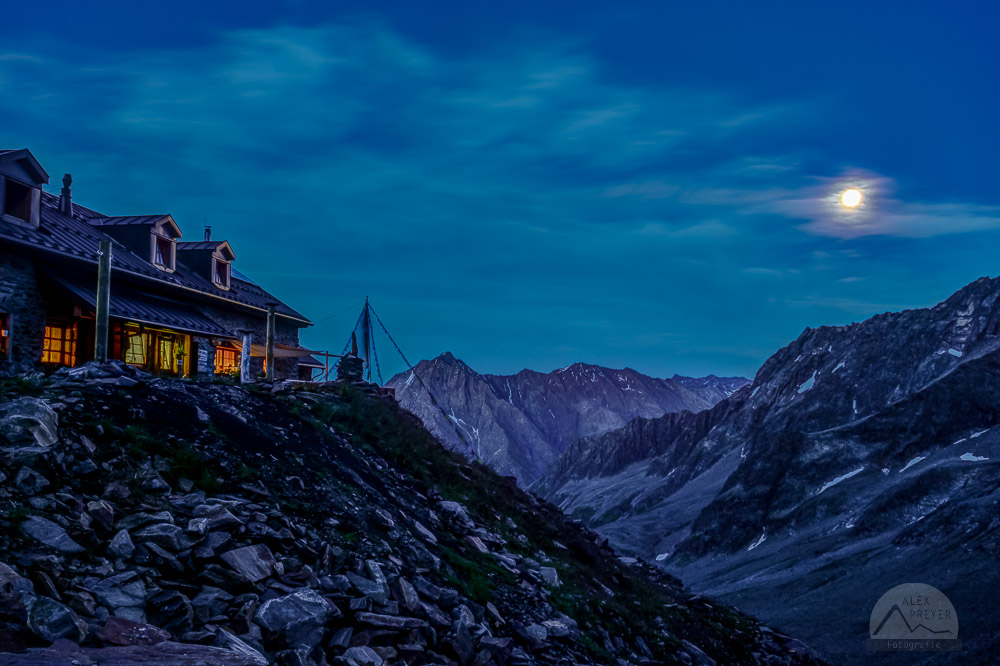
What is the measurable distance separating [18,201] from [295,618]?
20183 mm

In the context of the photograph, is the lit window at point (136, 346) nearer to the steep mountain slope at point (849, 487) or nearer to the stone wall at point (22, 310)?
the stone wall at point (22, 310)

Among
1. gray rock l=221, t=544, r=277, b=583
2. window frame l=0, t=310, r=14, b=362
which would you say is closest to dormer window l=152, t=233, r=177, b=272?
window frame l=0, t=310, r=14, b=362

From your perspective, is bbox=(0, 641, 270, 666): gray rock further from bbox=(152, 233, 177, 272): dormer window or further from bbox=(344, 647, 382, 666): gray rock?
bbox=(152, 233, 177, 272): dormer window

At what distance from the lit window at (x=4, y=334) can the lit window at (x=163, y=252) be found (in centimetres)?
772

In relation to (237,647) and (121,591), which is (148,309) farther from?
(237,647)

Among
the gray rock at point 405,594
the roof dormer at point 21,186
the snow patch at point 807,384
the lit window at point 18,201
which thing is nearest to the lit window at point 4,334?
the roof dormer at point 21,186

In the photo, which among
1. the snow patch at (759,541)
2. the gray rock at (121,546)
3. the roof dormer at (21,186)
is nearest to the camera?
the gray rock at (121,546)

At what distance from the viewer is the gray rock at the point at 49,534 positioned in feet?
27.6

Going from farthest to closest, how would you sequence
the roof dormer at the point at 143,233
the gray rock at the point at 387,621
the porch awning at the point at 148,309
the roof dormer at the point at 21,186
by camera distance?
the roof dormer at the point at 143,233 → the porch awning at the point at 148,309 → the roof dormer at the point at 21,186 → the gray rock at the point at 387,621

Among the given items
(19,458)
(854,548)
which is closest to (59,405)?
(19,458)

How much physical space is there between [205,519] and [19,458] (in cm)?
265

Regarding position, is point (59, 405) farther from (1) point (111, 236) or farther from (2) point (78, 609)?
(1) point (111, 236)

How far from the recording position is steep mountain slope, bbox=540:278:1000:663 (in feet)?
110

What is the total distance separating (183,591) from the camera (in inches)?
338
